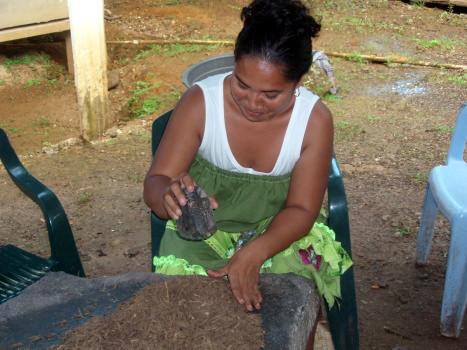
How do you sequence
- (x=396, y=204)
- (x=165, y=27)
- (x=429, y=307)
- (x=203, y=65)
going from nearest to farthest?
(x=429, y=307) → (x=203, y=65) → (x=396, y=204) → (x=165, y=27)

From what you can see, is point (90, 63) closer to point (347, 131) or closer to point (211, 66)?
point (211, 66)

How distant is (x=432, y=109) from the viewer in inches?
208

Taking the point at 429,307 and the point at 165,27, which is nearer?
the point at 429,307

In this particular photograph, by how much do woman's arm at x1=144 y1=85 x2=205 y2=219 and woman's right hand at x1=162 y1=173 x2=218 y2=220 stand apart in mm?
219

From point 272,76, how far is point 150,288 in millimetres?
765

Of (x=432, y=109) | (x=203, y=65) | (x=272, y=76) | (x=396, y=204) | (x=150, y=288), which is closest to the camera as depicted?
(x=150, y=288)

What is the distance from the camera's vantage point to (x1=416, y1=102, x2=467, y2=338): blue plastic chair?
8.00ft

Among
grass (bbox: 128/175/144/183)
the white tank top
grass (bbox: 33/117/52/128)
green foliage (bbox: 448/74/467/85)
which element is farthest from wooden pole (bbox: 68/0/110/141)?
green foliage (bbox: 448/74/467/85)

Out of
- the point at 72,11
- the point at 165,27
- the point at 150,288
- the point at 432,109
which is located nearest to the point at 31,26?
the point at 72,11

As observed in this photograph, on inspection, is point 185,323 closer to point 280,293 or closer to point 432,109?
point 280,293

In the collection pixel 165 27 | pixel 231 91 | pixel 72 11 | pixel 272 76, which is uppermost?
pixel 272 76

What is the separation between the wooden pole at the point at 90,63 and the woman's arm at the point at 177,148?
3068mm

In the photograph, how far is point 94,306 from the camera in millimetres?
1598

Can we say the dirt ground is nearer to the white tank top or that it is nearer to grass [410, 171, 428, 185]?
grass [410, 171, 428, 185]
